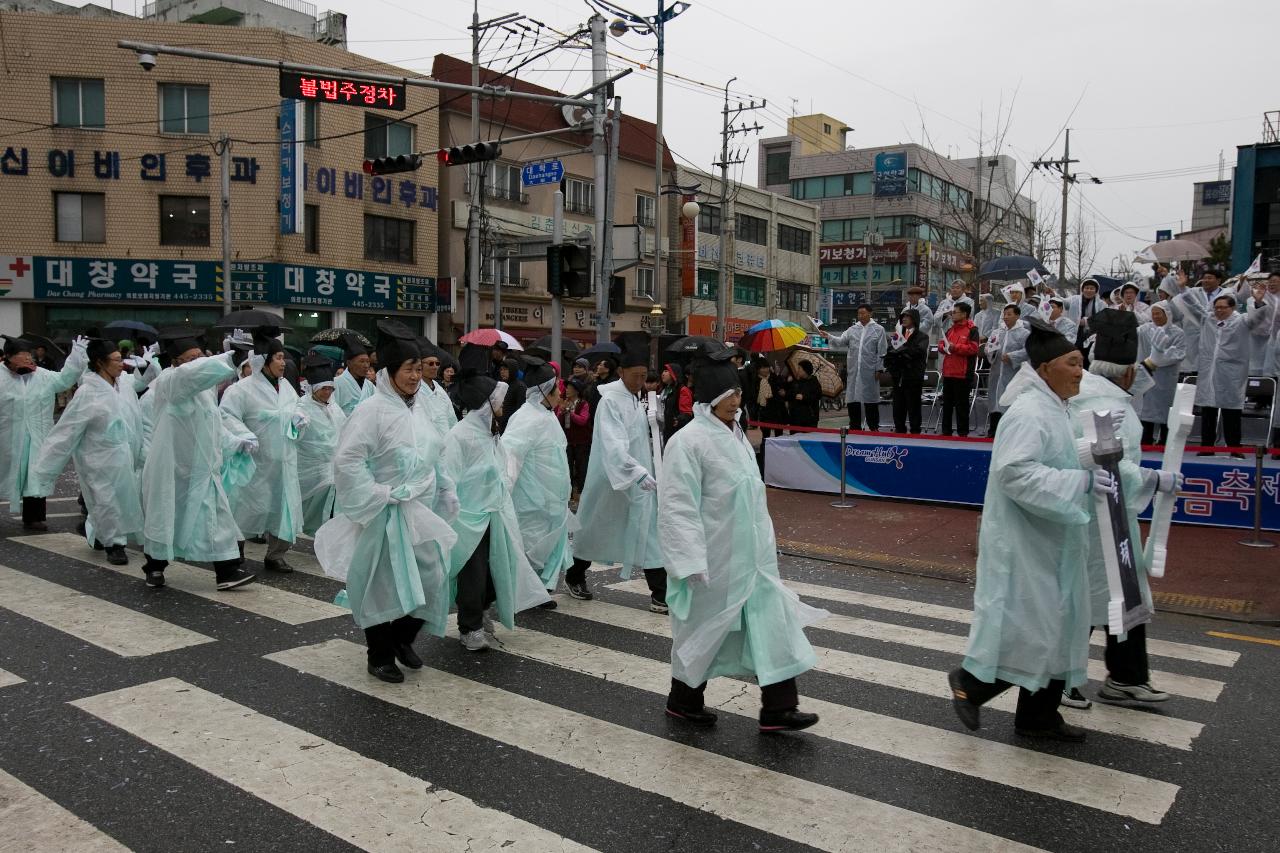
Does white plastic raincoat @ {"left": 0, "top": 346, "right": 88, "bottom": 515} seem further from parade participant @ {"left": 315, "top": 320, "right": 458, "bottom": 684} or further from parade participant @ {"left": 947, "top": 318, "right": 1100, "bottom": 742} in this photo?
parade participant @ {"left": 947, "top": 318, "right": 1100, "bottom": 742}

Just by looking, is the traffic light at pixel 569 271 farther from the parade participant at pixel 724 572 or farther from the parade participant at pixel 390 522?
the parade participant at pixel 724 572

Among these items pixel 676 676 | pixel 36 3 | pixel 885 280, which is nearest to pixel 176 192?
pixel 36 3

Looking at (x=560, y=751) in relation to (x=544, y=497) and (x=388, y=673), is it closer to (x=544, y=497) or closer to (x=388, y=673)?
(x=388, y=673)

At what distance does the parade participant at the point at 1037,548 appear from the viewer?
14.0 ft

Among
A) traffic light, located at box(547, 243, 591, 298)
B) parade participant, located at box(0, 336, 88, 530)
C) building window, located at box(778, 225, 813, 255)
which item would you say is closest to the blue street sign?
traffic light, located at box(547, 243, 591, 298)

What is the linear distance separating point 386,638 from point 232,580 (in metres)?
2.49

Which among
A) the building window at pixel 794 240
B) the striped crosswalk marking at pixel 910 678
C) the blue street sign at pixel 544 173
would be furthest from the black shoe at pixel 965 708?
the building window at pixel 794 240

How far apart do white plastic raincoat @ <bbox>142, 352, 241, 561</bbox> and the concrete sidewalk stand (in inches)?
203

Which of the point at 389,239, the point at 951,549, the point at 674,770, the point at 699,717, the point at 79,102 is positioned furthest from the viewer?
the point at 389,239

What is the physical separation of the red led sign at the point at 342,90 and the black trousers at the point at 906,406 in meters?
7.58

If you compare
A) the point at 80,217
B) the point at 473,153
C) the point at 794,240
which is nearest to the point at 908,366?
the point at 473,153

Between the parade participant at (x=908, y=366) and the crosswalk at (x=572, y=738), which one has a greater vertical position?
the parade participant at (x=908, y=366)

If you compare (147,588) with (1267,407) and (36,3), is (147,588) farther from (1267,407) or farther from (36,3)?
(36,3)

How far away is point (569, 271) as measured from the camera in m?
13.8
